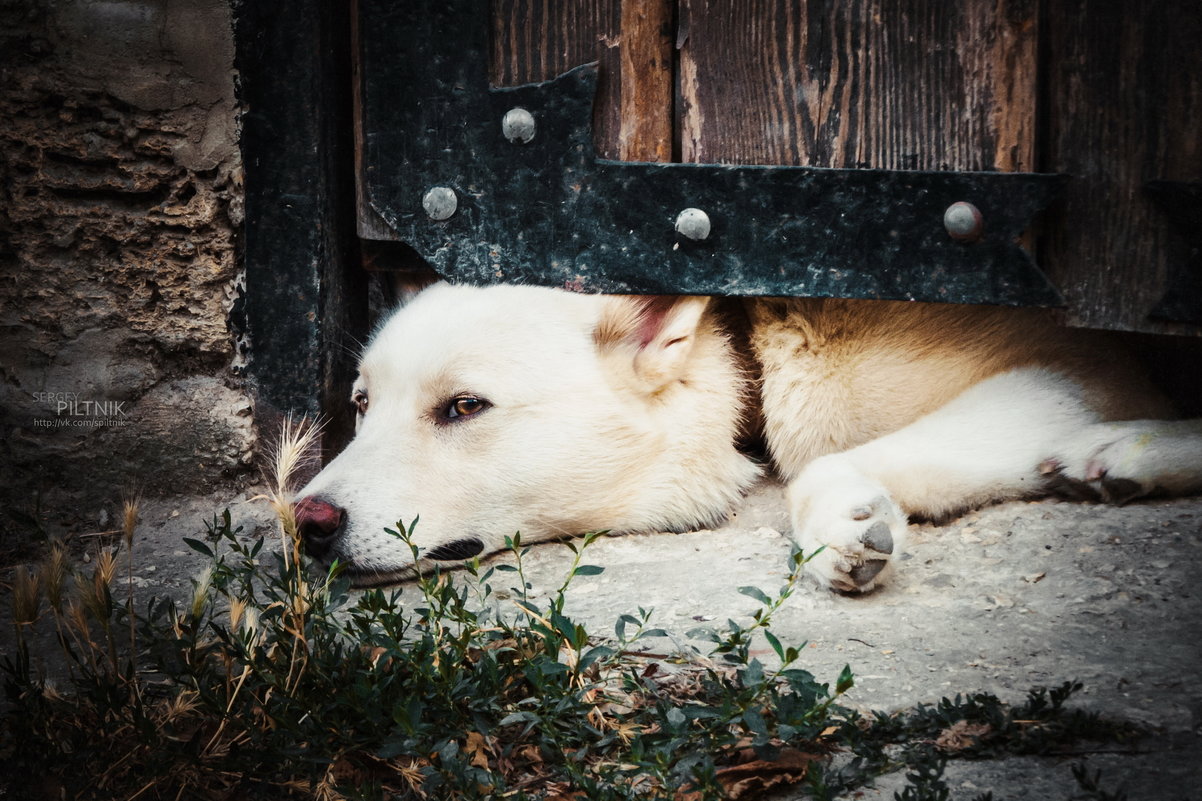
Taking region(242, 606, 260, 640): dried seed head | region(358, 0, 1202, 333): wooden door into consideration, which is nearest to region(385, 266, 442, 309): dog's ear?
region(358, 0, 1202, 333): wooden door

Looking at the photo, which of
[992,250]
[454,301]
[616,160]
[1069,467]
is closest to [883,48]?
[992,250]

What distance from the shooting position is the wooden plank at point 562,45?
7.45 feet

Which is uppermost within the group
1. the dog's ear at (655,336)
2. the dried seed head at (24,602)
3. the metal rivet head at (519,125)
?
the metal rivet head at (519,125)

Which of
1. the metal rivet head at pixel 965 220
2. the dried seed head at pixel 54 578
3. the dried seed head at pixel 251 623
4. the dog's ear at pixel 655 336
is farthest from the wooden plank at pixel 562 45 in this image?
the dried seed head at pixel 54 578

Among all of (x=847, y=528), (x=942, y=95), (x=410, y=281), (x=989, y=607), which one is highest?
(x=942, y=95)

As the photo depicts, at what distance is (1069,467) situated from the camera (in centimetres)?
212

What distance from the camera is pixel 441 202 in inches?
93.3

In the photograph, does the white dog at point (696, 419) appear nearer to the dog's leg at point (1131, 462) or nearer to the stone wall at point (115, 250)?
the dog's leg at point (1131, 462)

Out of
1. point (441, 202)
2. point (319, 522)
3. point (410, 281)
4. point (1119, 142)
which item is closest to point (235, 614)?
point (319, 522)

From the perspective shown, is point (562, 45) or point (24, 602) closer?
point (24, 602)

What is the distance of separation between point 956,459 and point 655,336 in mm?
809

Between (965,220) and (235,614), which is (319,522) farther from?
(965,220)

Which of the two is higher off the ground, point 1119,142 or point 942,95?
point 942,95

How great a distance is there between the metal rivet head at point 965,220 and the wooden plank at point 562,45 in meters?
0.81
